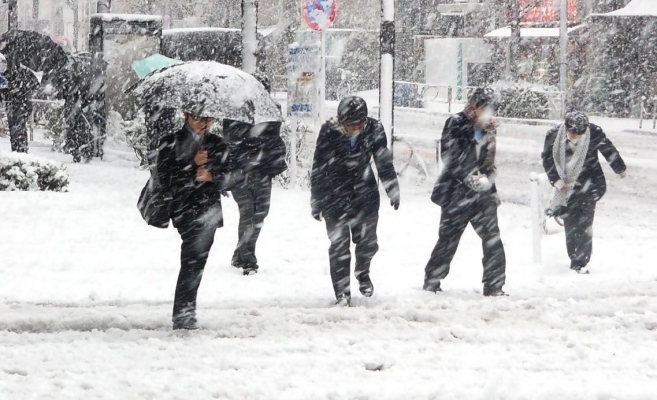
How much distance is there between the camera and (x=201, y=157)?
6746mm

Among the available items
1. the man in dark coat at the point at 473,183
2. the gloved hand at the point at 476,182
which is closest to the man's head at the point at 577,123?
the man in dark coat at the point at 473,183

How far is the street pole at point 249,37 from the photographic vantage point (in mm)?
14617

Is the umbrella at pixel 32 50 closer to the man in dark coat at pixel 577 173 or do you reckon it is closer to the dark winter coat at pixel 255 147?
the dark winter coat at pixel 255 147

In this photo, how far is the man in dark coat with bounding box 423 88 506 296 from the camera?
802cm

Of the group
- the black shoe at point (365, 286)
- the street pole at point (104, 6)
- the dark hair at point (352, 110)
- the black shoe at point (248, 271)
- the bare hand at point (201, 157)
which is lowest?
the black shoe at point (248, 271)

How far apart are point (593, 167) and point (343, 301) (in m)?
2.99

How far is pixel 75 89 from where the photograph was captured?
A: 1864 cm

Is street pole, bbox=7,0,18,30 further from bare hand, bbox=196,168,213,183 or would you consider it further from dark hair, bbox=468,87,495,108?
bare hand, bbox=196,168,213,183

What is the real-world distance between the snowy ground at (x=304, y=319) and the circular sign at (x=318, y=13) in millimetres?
2889

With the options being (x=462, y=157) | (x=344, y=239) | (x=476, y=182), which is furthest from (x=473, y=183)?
(x=344, y=239)

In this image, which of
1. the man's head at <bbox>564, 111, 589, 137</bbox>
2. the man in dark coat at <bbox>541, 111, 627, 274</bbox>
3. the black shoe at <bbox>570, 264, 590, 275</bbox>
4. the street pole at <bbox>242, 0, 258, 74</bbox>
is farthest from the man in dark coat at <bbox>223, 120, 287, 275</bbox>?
the street pole at <bbox>242, 0, 258, 74</bbox>

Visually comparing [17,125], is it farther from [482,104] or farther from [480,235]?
[482,104]

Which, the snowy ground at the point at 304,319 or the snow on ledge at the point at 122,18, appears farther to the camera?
the snow on ledge at the point at 122,18

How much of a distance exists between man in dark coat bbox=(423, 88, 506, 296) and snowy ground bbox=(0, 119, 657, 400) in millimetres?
392
